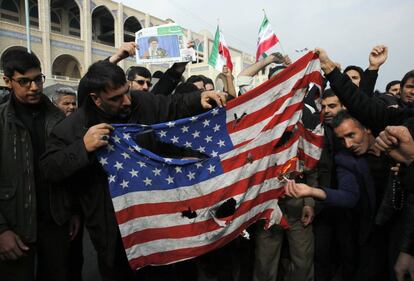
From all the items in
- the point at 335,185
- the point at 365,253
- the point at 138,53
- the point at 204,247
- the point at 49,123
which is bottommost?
the point at 365,253

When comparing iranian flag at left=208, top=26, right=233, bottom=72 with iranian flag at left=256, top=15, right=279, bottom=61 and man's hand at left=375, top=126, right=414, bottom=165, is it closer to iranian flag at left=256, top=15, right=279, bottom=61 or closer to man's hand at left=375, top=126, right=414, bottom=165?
iranian flag at left=256, top=15, right=279, bottom=61

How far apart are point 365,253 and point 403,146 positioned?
1.42 metres

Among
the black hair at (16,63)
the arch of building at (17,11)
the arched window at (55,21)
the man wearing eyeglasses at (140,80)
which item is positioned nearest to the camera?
the black hair at (16,63)

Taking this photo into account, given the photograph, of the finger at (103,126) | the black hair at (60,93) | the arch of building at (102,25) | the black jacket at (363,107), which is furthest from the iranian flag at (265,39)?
the arch of building at (102,25)

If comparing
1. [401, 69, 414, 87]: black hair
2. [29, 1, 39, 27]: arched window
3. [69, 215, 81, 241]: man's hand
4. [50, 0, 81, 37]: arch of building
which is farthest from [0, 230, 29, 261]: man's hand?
[50, 0, 81, 37]: arch of building

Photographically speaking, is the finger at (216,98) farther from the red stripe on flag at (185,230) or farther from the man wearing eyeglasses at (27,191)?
the man wearing eyeglasses at (27,191)

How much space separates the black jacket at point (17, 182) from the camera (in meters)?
2.09

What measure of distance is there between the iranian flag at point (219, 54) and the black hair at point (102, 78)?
4392 millimetres

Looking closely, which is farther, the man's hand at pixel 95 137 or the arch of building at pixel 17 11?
the arch of building at pixel 17 11

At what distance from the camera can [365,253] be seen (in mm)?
2541

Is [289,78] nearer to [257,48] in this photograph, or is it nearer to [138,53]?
[138,53]

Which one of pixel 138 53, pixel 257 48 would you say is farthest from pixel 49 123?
pixel 257 48

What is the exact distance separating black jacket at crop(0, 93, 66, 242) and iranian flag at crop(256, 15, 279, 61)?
200 inches

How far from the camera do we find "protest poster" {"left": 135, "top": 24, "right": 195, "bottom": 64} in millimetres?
3203
